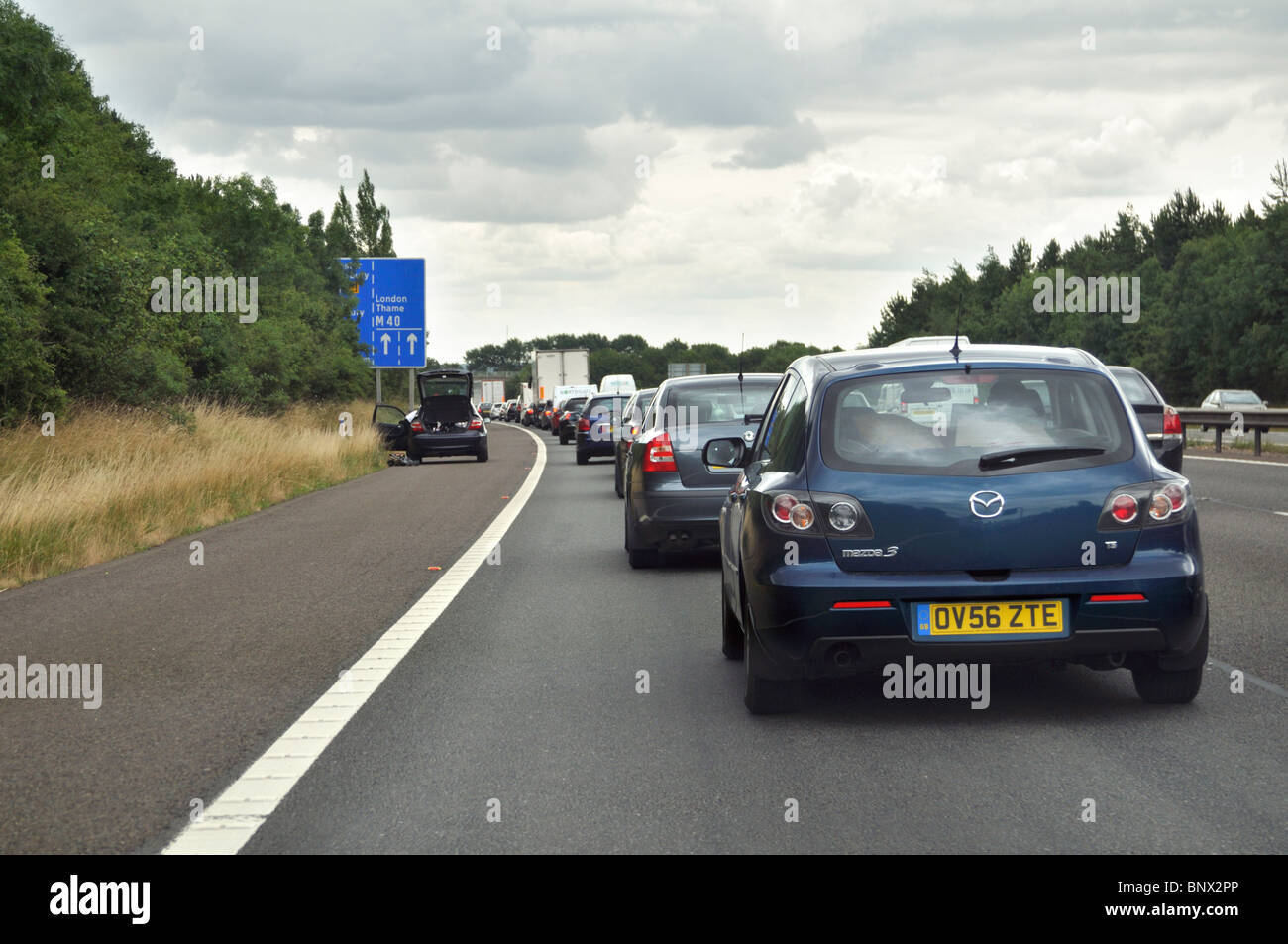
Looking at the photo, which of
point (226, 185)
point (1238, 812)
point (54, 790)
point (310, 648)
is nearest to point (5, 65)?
point (310, 648)

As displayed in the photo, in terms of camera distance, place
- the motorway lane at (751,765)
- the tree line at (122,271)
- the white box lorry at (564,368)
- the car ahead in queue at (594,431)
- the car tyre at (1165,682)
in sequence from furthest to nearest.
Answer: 1. the white box lorry at (564,368)
2. the car ahead in queue at (594,431)
3. the tree line at (122,271)
4. the car tyre at (1165,682)
5. the motorway lane at (751,765)

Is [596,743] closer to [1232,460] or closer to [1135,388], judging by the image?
[1135,388]

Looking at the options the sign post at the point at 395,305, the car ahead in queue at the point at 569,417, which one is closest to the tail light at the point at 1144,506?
the sign post at the point at 395,305

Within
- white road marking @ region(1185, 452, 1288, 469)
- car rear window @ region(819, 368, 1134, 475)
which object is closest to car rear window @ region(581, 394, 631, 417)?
white road marking @ region(1185, 452, 1288, 469)

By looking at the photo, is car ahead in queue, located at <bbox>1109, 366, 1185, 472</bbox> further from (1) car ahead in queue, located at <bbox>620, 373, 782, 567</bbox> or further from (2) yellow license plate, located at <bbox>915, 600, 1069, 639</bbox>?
(2) yellow license plate, located at <bbox>915, 600, 1069, 639</bbox>

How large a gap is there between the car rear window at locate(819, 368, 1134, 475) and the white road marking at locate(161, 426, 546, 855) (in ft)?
7.85

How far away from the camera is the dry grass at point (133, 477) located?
47.4ft

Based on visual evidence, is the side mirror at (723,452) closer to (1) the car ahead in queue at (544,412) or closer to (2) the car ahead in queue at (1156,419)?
(2) the car ahead in queue at (1156,419)

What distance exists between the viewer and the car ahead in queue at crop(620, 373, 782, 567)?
490 inches

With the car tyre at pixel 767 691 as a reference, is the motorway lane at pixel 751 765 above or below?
below

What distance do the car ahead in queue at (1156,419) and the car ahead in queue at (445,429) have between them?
64.0 feet

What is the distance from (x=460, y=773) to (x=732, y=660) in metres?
2.77

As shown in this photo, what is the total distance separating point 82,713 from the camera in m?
7.02

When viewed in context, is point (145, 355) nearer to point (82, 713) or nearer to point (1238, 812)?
point (82, 713)
